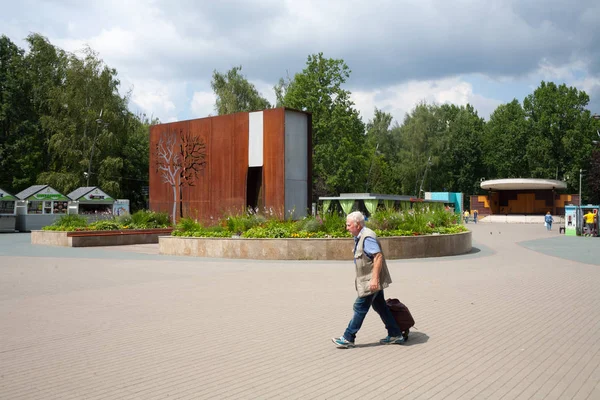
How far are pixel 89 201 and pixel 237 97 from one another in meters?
22.4

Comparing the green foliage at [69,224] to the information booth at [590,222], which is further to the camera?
the information booth at [590,222]

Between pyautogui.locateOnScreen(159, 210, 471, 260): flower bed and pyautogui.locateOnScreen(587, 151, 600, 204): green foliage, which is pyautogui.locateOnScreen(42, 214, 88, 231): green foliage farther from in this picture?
pyautogui.locateOnScreen(587, 151, 600, 204): green foliage

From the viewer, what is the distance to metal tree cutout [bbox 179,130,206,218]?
92.4 feet

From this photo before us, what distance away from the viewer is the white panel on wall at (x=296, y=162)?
82.1 feet

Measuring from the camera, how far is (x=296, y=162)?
1001 inches

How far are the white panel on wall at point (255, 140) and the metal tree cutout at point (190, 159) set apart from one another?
10.3ft

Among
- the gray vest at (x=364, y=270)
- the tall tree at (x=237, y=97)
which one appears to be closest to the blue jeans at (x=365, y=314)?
the gray vest at (x=364, y=270)

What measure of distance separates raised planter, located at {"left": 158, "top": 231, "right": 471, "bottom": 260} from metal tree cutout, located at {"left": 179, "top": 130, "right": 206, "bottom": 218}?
9.94 metres

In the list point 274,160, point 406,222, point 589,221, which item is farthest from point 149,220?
point 589,221

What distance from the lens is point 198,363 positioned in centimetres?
568

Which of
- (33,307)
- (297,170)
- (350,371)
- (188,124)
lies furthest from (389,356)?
(188,124)

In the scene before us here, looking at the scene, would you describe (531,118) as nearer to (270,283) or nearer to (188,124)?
(188,124)

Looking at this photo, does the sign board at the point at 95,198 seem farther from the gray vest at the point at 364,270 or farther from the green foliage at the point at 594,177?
the green foliage at the point at 594,177

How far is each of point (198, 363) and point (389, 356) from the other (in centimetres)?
198
